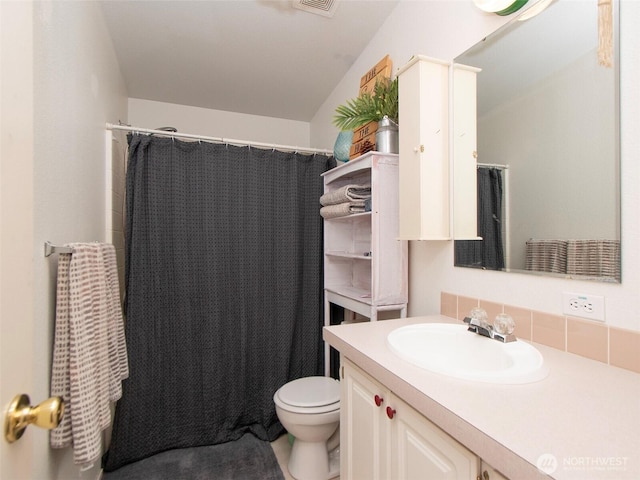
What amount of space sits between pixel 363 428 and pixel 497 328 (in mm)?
542

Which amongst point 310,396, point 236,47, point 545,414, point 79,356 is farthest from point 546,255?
point 236,47

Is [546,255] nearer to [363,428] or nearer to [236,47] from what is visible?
[363,428]

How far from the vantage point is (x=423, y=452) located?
74 cm

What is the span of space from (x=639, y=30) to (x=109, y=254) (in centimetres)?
191

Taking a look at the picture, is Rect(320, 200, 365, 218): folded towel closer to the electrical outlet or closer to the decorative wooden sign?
the decorative wooden sign

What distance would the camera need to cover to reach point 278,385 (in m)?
2.14

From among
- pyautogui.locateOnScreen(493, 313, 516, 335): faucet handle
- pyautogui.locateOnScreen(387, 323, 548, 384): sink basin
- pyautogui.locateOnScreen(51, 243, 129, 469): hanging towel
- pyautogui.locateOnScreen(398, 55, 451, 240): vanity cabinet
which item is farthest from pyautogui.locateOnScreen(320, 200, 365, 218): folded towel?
pyautogui.locateOnScreen(51, 243, 129, 469): hanging towel

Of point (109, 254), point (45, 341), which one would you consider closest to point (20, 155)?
point (45, 341)

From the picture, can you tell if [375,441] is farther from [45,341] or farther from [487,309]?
[45,341]

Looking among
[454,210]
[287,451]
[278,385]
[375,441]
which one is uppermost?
[454,210]

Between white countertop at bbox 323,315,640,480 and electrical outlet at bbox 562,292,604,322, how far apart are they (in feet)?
0.39

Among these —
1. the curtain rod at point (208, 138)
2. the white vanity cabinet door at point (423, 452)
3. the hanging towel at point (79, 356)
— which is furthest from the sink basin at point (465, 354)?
the curtain rod at point (208, 138)

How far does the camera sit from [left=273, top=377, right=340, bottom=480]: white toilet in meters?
1.57

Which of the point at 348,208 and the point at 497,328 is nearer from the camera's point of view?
the point at 497,328
